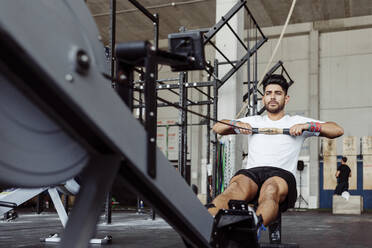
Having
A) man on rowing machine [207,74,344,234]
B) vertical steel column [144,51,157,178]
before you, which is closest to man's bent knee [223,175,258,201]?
man on rowing machine [207,74,344,234]

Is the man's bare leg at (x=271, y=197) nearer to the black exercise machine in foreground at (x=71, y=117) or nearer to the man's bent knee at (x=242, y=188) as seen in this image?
the man's bent knee at (x=242, y=188)

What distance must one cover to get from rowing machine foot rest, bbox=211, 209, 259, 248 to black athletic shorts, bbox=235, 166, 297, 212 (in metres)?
0.59

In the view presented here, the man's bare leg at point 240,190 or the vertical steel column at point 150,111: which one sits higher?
the vertical steel column at point 150,111

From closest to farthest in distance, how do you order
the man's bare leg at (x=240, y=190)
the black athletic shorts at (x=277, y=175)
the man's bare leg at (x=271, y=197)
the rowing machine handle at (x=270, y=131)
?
the man's bare leg at (x=271, y=197)
the man's bare leg at (x=240, y=190)
the black athletic shorts at (x=277, y=175)
the rowing machine handle at (x=270, y=131)

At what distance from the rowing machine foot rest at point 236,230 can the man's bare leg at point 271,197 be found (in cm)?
24

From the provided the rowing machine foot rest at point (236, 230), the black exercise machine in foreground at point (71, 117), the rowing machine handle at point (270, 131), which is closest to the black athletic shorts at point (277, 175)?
the rowing machine handle at point (270, 131)

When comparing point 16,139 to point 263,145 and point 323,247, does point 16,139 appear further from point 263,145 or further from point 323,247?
point 323,247

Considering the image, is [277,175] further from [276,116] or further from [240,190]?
[276,116]

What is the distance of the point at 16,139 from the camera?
2.98 ft

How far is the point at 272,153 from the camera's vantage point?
2.18 metres

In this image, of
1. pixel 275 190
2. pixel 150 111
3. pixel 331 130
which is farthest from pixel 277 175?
pixel 150 111

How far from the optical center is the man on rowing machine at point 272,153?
1.90 m

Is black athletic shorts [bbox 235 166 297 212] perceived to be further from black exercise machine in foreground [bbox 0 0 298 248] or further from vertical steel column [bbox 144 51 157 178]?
vertical steel column [bbox 144 51 157 178]

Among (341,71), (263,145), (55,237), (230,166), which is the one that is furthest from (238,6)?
(341,71)
